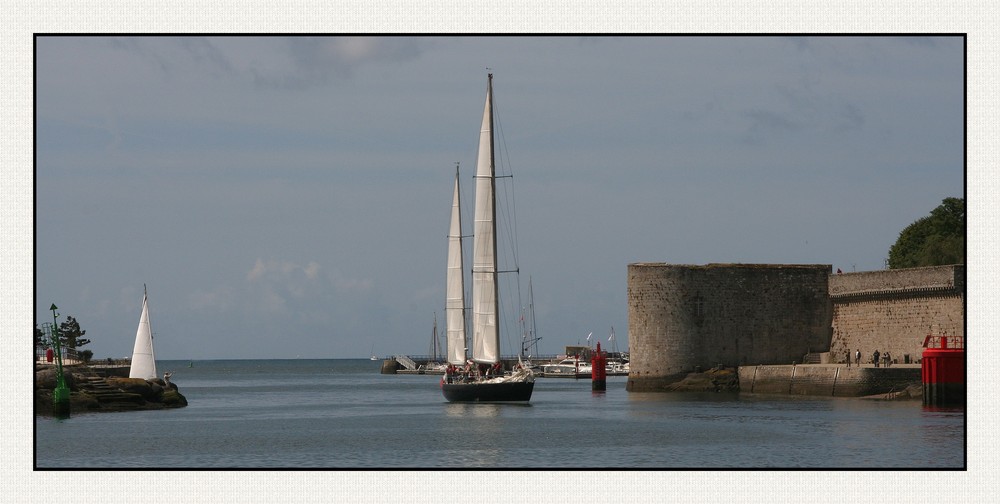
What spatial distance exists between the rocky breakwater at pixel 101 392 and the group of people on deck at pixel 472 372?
11.3 metres

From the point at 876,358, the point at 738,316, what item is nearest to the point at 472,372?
the point at 738,316

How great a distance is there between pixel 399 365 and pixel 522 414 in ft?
333

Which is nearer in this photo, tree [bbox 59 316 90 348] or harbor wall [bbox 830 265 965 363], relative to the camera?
harbor wall [bbox 830 265 965 363]

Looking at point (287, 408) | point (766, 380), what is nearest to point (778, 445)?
point (766, 380)

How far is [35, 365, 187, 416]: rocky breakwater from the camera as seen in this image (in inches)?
1848

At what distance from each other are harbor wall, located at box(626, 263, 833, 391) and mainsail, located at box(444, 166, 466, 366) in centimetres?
682

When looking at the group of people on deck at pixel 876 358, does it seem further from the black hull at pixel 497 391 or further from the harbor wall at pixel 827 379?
the black hull at pixel 497 391

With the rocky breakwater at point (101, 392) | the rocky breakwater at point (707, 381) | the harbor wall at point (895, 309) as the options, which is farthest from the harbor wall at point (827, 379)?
the rocky breakwater at point (101, 392)

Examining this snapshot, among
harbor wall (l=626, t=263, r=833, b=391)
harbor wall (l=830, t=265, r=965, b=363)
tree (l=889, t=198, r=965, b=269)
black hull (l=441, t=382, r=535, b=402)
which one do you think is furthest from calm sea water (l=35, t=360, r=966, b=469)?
tree (l=889, t=198, r=965, b=269)

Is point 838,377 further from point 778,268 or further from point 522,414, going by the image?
point 522,414

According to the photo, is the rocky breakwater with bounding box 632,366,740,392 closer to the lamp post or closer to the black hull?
the black hull

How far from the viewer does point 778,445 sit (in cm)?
3441

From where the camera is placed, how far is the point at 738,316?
57.7m

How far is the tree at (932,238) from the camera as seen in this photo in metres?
66.0
